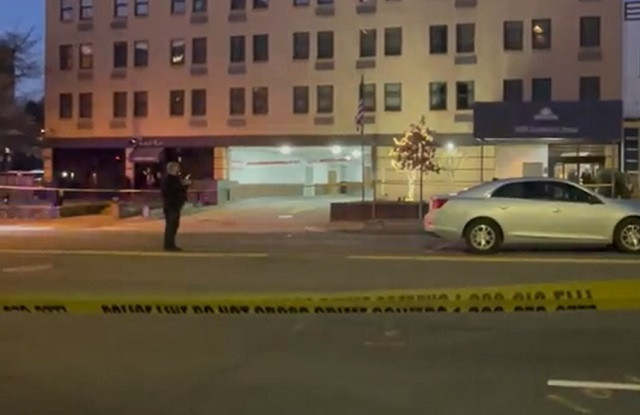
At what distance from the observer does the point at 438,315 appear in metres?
10.4

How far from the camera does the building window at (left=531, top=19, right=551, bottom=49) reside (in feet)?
157

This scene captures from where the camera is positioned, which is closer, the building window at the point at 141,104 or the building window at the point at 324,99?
the building window at the point at 324,99

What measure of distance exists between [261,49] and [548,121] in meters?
19.3

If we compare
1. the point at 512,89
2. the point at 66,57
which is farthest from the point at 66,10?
the point at 512,89

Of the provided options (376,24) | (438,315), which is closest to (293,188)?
(376,24)

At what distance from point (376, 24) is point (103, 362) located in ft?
142

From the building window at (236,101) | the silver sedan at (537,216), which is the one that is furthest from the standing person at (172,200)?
the building window at (236,101)

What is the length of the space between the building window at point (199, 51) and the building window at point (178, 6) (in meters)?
1.71

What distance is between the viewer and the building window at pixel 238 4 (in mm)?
51969

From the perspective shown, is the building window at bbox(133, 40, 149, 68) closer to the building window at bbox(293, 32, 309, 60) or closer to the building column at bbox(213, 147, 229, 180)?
the building column at bbox(213, 147, 229, 180)

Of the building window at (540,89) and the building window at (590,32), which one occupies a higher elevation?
the building window at (590,32)

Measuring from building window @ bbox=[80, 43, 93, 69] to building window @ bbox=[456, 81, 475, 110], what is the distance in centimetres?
2011

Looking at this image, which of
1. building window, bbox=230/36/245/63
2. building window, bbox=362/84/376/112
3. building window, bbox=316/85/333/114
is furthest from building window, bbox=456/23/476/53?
building window, bbox=230/36/245/63

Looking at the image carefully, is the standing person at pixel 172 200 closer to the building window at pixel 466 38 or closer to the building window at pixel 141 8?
the building window at pixel 466 38
